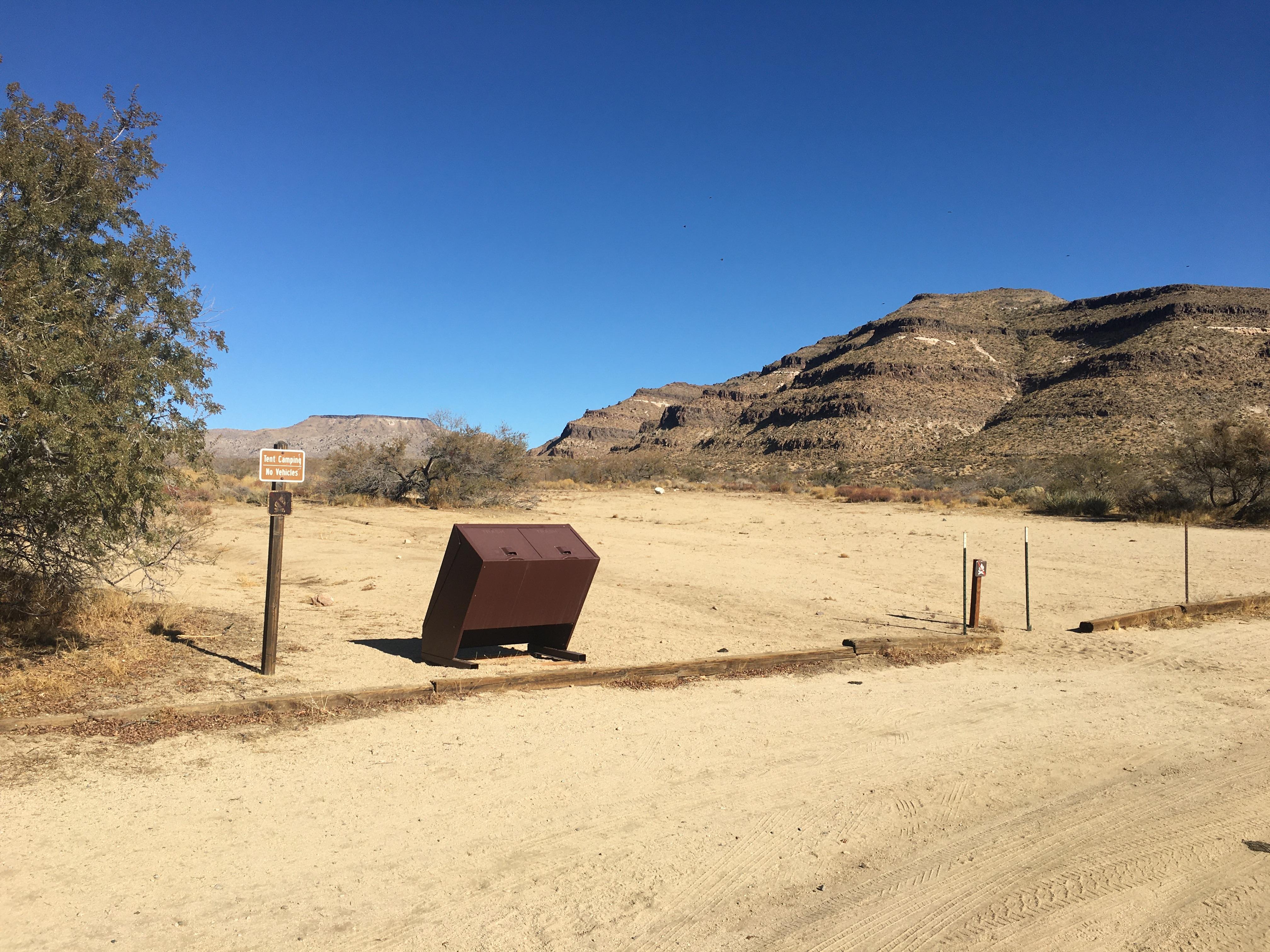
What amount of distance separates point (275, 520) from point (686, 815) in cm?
520

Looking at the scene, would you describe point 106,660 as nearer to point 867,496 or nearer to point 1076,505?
point 1076,505

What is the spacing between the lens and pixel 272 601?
324 inches

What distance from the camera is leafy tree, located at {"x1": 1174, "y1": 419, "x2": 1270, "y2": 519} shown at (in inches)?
1167

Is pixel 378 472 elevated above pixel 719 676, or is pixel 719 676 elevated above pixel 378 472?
pixel 378 472

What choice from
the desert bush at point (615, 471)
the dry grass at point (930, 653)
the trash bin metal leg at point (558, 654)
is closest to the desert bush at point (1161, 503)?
the dry grass at point (930, 653)

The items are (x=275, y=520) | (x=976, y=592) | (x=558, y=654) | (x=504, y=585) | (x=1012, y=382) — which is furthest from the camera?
(x=1012, y=382)

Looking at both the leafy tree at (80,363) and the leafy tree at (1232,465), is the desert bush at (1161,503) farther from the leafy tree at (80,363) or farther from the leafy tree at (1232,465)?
the leafy tree at (80,363)

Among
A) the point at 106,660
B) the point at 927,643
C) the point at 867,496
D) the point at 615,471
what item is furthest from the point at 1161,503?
the point at 615,471

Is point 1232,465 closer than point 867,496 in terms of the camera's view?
Yes

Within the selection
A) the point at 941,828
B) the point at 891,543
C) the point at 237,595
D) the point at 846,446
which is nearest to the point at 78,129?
the point at 237,595

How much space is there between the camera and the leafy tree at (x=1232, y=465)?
29.6m

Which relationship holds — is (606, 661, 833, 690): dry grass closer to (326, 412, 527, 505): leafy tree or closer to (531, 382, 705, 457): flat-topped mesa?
(326, 412, 527, 505): leafy tree

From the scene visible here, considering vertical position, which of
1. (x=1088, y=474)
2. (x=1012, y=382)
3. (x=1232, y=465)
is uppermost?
(x=1012, y=382)

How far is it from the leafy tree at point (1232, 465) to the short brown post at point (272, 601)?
32.0 metres
